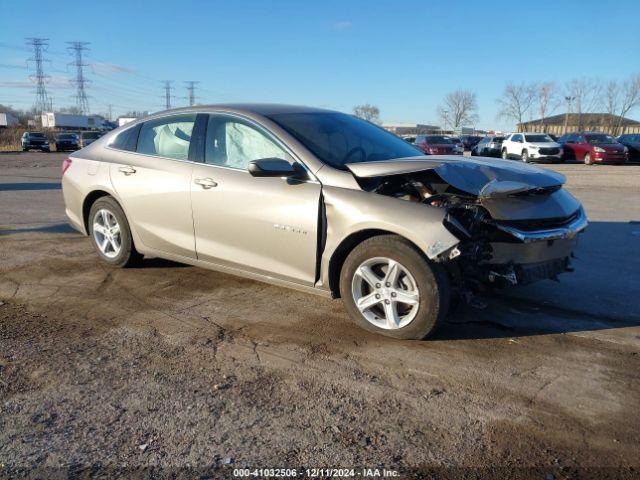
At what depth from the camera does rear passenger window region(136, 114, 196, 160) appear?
5246mm

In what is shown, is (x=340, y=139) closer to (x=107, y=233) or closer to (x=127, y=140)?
(x=127, y=140)

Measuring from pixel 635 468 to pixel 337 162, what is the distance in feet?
9.36

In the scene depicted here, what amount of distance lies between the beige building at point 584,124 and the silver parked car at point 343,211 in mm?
80684

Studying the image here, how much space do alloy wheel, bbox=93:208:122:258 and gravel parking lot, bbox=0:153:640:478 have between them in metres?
0.40

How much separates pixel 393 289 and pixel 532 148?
28.3 m

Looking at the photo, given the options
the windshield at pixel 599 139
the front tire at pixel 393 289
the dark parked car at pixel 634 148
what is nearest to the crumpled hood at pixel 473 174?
the front tire at pixel 393 289


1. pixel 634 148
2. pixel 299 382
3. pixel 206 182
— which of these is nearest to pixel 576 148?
pixel 634 148

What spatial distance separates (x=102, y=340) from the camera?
4.04 metres

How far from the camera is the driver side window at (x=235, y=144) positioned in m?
4.69

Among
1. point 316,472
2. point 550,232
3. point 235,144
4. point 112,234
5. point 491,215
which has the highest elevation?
point 235,144

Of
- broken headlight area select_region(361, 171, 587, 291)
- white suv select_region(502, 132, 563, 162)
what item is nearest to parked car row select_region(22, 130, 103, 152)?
white suv select_region(502, 132, 563, 162)

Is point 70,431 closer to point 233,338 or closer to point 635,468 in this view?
point 233,338

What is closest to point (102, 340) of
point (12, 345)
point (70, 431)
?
point (12, 345)

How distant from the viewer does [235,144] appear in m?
4.91
